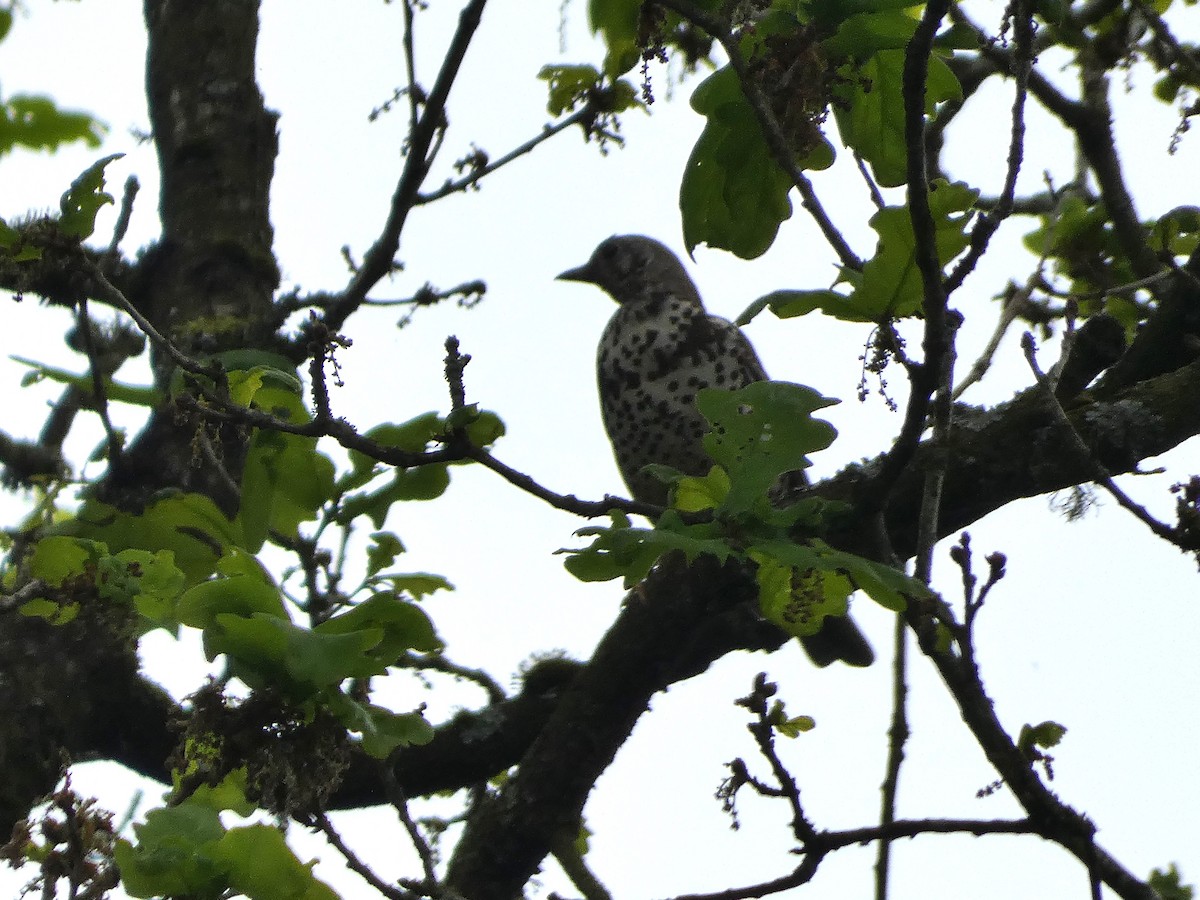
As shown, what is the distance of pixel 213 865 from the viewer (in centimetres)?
144

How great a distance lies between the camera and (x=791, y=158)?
1.42 metres

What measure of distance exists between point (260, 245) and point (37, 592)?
1.64 m

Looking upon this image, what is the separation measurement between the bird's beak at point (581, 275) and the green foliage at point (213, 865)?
3883 millimetres

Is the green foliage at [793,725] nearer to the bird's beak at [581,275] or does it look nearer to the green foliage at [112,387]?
the green foliage at [112,387]

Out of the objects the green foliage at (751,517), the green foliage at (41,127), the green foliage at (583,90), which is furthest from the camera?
the green foliage at (583,90)

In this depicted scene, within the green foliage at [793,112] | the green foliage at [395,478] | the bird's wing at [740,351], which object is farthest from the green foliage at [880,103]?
the bird's wing at [740,351]

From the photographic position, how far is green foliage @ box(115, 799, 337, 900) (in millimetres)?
1436

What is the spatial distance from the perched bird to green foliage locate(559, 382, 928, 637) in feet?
8.51

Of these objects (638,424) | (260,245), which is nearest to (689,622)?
(260,245)

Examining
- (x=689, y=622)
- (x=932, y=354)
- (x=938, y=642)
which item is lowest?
(x=938, y=642)

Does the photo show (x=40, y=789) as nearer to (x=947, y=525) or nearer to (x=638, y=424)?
(x=947, y=525)

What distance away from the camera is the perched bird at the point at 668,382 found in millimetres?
4133

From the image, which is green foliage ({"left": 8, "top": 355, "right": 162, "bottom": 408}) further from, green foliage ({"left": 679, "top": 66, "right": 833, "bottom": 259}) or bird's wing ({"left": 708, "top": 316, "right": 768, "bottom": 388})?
bird's wing ({"left": 708, "top": 316, "right": 768, "bottom": 388})

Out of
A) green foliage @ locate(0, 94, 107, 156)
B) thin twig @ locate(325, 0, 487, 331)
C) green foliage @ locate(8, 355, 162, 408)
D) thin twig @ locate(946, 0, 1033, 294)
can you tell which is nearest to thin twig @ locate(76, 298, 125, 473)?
green foliage @ locate(8, 355, 162, 408)
